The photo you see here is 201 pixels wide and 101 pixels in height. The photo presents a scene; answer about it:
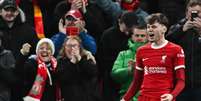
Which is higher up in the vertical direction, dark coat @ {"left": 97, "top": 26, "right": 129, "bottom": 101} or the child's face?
the child's face

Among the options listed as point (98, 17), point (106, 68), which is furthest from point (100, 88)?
point (98, 17)

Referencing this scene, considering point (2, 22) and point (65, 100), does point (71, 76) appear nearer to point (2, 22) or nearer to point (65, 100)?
point (65, 100)

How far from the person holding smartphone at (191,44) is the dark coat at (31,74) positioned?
1.91 meters

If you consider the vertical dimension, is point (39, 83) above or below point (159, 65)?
below

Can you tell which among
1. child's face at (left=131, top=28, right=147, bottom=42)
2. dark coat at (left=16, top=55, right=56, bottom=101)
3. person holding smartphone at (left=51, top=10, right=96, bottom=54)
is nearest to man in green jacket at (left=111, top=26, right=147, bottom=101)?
child's face at (left=131, top=28, right=147, bottom=42)

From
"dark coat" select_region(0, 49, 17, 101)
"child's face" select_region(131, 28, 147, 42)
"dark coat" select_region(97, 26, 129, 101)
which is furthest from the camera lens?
"dark coat" select_region(97, 26, 129, 101)

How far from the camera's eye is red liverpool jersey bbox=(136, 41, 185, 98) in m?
8.60

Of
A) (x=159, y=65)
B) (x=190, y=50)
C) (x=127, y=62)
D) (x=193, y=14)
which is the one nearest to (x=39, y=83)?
(x=127, y=62)

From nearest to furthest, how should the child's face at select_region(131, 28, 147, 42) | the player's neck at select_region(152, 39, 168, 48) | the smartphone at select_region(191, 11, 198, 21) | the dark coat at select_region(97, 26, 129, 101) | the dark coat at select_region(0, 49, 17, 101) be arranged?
the player's neck at select_region(152, 39, 168, 48) < the smartphone at select_region(191, 11, 198, 21) < the dark coat at select_region(0, 49, 17, 101) < the child's face at select_region(131, 28, 147, 42) < the dark coat at select_region(97, 26, 129, 101)

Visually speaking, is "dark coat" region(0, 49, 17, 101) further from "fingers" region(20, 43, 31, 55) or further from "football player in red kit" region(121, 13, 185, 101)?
"football player in red kit" region(121, 13, 185, 101)

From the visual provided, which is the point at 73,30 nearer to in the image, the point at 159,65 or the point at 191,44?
the point at 191,44

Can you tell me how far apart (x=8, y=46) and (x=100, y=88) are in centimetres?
163

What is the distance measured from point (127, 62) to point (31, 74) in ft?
4.88

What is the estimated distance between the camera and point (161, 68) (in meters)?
8.66
